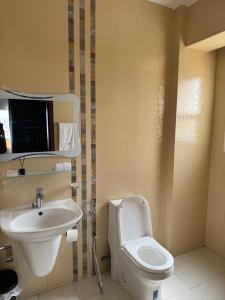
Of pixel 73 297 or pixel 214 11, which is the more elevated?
pixel 214 11

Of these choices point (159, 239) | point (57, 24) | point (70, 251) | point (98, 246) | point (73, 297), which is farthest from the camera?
point (159, 239)

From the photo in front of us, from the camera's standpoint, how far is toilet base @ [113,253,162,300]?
1.61 meters

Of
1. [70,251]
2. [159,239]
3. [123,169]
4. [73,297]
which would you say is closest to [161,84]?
[123,169]

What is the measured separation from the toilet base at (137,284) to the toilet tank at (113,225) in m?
0.17

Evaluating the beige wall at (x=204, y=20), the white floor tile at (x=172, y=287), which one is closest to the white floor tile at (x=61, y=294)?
the white floor tile at (x=172, y=287)

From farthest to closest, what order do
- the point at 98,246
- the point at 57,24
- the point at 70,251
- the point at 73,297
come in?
the point at 98,246
the point at 70,251
the point at 73,297
the point at 57,24

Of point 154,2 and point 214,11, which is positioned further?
point 154,2

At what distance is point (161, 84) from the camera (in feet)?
6.95

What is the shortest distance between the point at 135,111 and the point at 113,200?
90cm

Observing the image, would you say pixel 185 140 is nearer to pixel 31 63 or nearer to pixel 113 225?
pixel 113 225

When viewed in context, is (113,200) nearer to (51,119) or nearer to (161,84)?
(51,119)

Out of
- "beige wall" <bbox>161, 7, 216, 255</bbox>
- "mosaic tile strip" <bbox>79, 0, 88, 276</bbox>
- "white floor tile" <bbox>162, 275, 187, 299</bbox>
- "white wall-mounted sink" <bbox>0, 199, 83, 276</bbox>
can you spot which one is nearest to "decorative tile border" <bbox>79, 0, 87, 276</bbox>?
"mosaic tile strip" <bbox>79, 0, 88, 276</bbox>

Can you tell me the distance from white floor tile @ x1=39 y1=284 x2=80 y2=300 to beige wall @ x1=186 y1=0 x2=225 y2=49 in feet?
8.45

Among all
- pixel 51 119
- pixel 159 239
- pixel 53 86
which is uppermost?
pixel 53 86
